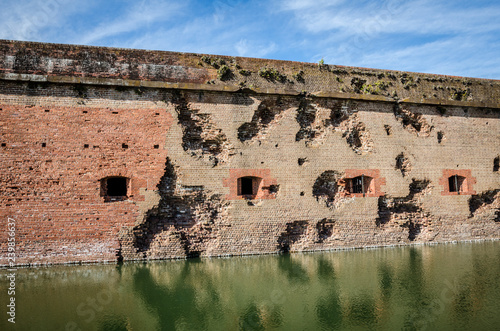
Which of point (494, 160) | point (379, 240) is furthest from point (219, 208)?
point (494, 160)

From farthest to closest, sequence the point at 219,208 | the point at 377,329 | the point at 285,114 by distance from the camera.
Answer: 1. the point at 285,114
2. the point at 219,208
3. the point at 377,329

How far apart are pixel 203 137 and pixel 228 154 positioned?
841 mm

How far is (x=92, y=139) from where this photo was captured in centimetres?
941

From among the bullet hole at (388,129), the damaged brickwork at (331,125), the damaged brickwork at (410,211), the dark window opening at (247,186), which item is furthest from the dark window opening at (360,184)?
the dark window opening at (247,186)

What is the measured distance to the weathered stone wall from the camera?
911cm

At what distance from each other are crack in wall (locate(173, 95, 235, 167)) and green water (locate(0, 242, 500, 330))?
284cm

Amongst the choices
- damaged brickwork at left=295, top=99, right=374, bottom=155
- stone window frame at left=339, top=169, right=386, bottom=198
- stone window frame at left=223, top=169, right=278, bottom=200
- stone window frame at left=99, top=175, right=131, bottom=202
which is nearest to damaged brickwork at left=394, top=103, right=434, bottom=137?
damaged brickwork at left=295, top=99, right=374, bottom=155

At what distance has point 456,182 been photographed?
11969 millimetres

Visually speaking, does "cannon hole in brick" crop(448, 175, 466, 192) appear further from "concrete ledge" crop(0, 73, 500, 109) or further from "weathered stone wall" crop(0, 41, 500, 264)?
"concrete ledge" crop(0, 73, 500, 109)

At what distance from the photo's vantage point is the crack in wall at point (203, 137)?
1010 cm

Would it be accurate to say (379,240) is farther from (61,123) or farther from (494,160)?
(61,123)

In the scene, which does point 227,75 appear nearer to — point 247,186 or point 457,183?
point 247,186

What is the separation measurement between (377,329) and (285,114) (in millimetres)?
6840

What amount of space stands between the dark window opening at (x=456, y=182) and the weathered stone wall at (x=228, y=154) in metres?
0.14
